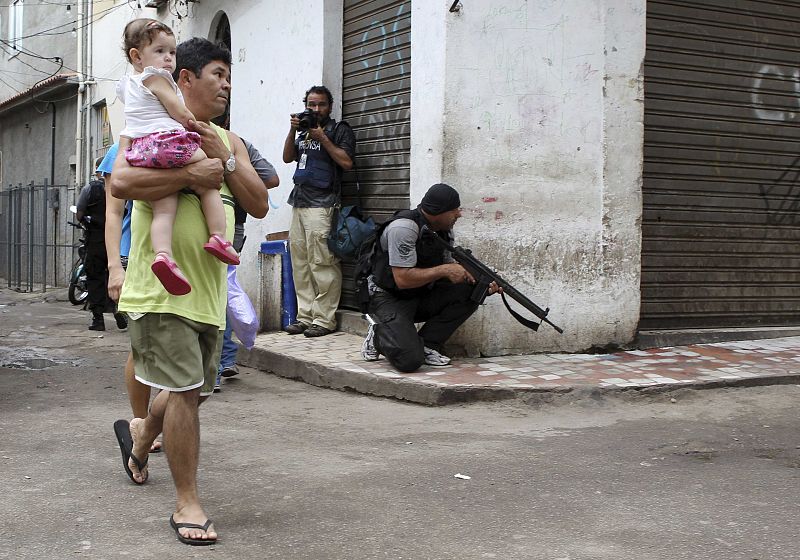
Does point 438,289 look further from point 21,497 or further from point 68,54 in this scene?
point 68,54

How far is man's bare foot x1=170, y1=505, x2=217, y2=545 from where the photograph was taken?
11.3 feet

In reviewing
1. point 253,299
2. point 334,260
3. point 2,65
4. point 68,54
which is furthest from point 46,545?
point 2,65

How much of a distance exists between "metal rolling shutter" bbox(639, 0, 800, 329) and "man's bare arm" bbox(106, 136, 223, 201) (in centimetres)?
509

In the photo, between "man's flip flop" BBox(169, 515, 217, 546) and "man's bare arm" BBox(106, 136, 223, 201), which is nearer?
"man's flip flop" BBox(169, 515, 217, 546)

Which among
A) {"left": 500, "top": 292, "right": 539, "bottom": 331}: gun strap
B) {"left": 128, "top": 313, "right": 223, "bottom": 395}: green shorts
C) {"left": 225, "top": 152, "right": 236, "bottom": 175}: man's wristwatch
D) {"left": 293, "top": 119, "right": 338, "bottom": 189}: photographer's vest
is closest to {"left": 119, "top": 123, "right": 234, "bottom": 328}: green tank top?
{"left": 128, "top": 313, "right": 223, "bottom": 395}: green shorts

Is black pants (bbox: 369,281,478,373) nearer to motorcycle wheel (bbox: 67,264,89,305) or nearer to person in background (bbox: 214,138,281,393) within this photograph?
person in background (bbox: 214,138,281,393)

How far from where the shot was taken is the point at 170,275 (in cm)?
346

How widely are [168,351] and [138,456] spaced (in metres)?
0.81

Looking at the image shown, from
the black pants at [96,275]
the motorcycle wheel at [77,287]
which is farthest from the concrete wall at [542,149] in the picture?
the motorcycle wheel at [77,287]

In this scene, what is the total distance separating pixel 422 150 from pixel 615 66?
161 cm

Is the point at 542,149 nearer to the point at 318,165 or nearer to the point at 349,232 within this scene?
the point at 349,232

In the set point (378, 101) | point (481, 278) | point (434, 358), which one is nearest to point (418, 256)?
point (481, 278)

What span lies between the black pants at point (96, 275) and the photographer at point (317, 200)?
2.84 m

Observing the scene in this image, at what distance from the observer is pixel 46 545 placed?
342 cm
